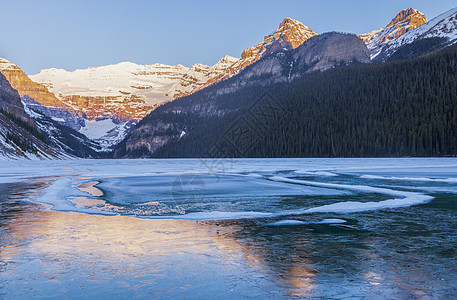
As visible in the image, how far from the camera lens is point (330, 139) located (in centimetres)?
16075

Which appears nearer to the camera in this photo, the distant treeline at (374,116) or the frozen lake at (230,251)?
the frozen lake at (230,251)

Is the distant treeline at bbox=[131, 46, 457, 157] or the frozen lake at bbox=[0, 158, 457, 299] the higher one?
the distant treeline at bbox=[131, 46, 457, 157]

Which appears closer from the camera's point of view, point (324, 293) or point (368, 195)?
point (324, 293)

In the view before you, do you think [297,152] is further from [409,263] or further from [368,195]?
[409,263]

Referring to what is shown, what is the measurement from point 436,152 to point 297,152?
187ft

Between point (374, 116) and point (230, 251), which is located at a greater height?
point (374, 116)

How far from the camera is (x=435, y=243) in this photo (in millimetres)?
10438

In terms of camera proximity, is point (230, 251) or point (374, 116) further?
point (374, 116)

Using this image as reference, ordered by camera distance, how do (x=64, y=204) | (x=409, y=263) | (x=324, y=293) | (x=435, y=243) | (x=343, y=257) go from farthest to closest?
(x=64, y=204) → (x=435, y=243) → (x=343, y=257) → (x=409, y=263) → (x=324, y=293)

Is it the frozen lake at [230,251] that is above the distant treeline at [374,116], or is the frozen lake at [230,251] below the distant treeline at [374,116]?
below

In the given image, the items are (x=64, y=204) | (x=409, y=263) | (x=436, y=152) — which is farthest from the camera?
(x=436, y=152)

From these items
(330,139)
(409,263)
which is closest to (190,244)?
(409,263)

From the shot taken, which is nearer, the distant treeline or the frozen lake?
the frozen lake

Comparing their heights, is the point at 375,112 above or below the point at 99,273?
above
